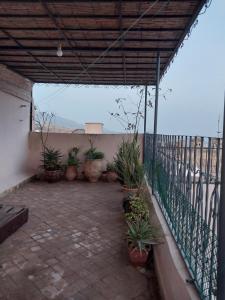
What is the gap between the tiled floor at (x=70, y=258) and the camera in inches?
93.4

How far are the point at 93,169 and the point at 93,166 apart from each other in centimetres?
7

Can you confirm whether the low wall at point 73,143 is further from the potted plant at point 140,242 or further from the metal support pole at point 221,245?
the metal support pole at point 221,245

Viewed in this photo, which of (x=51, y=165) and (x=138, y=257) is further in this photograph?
(x=51, y=165)

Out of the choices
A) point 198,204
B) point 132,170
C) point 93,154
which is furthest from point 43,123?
point 198,204

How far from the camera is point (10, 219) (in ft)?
11.4

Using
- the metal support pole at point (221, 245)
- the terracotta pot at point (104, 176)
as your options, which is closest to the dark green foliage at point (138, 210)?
the metal support pole at point (221, 245)

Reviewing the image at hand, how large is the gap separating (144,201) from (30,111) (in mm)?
5074

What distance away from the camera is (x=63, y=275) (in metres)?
2.61

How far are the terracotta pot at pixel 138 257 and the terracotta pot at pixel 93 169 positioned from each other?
168 inches

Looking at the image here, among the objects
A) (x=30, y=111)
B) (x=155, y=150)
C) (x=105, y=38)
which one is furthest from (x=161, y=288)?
(x=30, y=111)

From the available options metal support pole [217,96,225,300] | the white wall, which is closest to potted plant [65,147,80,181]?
the white wall

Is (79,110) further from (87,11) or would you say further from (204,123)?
(204,123)

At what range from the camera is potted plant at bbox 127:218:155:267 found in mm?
2781

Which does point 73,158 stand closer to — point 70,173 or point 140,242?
point 70,173
